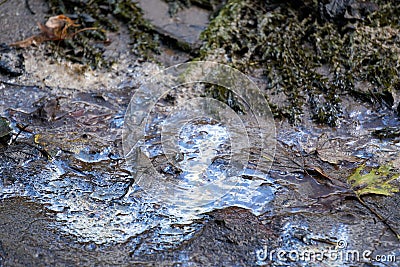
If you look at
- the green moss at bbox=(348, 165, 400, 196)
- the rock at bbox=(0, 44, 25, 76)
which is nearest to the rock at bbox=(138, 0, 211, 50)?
the rock at bbox=(0, 44, 25, 76)

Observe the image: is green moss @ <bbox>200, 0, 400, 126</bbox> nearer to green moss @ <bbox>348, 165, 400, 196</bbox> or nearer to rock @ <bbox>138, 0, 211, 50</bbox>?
rock @ <bbox>138, 0, 211, 50</bbox>

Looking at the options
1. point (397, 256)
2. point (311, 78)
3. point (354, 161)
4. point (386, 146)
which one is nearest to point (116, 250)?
point (397, 256)

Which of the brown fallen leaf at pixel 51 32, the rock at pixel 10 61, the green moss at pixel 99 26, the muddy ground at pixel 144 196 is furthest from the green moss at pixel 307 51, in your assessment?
the rock at pixel 10 61

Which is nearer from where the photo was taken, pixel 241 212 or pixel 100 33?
pixel 241 212

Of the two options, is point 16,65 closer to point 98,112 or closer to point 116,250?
point 98,112

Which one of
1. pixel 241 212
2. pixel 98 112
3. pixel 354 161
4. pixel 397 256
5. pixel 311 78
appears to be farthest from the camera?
pixel 311 78

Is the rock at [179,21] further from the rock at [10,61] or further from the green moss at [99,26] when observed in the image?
the rock at [10,61]
